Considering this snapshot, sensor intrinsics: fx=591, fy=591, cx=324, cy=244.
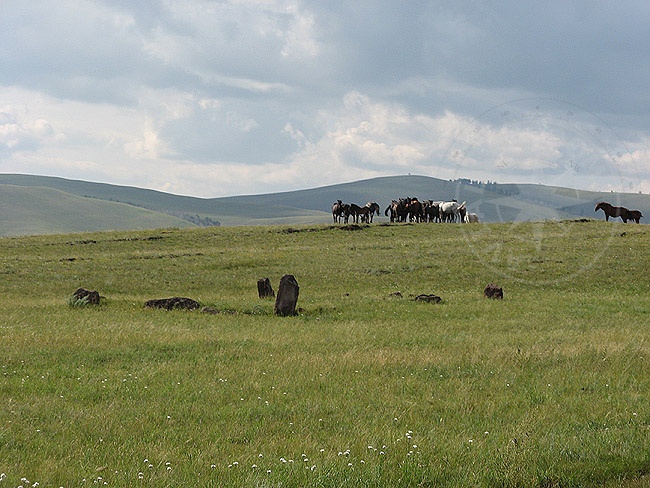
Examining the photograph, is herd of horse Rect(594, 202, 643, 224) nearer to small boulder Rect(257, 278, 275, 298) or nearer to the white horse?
the white horse

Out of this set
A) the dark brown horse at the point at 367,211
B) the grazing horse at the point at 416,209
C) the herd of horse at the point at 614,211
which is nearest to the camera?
the herd of horse at the point at 614,211

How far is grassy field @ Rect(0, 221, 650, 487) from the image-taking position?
25.7ft

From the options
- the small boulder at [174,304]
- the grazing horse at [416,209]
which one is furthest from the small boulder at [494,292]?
the grazing horse at [416,209]

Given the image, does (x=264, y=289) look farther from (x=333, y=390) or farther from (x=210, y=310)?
(x=333, y=390)

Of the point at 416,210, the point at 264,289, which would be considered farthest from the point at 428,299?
the point at 416,210

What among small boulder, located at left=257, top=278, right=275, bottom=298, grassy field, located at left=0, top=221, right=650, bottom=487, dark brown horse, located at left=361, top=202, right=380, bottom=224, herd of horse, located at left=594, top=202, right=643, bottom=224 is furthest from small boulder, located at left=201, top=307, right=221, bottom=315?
herd of horse, located at left=594, top=202, right=643, bottom=224

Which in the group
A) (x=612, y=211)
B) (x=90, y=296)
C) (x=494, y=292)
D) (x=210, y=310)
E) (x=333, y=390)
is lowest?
(x=210, y=310)

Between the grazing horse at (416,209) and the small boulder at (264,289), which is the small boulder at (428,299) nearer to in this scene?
the small boulder at (264,289)

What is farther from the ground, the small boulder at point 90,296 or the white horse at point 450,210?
the white horse at point 450,210

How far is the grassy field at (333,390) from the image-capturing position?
25.7ft

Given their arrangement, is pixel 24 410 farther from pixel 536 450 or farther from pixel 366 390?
pixel 536 450

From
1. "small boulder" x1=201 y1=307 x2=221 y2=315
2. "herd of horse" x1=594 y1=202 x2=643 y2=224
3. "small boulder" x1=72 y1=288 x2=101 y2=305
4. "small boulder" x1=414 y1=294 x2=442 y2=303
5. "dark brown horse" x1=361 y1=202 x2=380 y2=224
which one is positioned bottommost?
"small boulder" x1=201 y1=307 x2=221 y2=315

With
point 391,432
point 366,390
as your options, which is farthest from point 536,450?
point 366,390

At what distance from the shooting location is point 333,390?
475 inches
